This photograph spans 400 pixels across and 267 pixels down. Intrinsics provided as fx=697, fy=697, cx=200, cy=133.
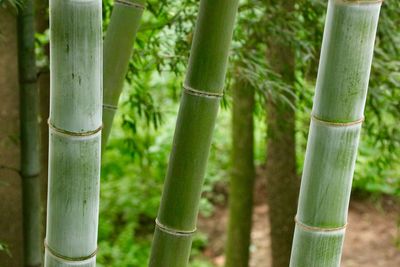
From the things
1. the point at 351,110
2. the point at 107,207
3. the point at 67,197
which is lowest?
the point at 107,207

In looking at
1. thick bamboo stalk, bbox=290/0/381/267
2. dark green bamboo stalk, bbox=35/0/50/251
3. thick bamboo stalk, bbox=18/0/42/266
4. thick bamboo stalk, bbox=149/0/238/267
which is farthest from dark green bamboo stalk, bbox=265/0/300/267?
thick bamboo stalk, bbox=290/0/381/267

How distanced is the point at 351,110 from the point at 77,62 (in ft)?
1.71

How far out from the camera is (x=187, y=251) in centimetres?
164

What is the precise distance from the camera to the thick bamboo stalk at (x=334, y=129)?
1280 mm

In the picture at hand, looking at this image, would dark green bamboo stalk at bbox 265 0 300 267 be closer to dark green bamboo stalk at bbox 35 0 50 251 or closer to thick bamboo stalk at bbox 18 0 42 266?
dark green bamboo stalk at bbox 35 0 50 251

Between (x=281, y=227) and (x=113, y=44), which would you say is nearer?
(x=113, y=44)

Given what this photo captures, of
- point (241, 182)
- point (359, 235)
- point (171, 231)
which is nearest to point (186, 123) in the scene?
point (171, 231)

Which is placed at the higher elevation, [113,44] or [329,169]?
[113,44]

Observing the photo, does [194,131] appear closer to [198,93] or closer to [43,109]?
[198,93]

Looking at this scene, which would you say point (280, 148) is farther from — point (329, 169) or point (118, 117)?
point (118, 117)

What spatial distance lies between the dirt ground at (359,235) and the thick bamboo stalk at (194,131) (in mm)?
3841

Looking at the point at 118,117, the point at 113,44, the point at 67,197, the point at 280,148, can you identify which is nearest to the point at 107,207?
the point at 118,117

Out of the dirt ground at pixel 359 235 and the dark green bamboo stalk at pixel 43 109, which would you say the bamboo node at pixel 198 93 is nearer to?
the dark green bamboo stalk at pixel 43 109

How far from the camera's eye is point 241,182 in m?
3.97
